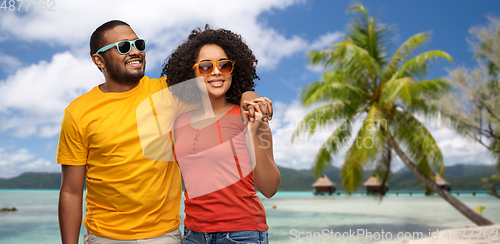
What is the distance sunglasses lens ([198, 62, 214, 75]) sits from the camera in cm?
202

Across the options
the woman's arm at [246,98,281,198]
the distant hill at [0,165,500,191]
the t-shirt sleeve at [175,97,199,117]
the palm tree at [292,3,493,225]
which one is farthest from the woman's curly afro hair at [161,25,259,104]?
the distant hill at [0,165,500,191]

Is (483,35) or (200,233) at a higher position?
(483,35)

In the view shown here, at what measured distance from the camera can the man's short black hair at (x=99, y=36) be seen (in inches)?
79.5

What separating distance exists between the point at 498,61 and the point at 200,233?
1246 centimetres

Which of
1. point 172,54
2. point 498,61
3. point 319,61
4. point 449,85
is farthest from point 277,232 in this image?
point 172,54

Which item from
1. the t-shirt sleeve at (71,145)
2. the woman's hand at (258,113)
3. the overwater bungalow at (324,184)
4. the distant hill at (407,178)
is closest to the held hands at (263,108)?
the woman's hand at (258,113)

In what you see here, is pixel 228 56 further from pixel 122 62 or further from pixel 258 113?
pixel 258 113

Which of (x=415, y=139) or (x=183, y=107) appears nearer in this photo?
(x=183, y=107)

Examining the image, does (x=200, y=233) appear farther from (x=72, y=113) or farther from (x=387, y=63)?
(x=387, y=63)

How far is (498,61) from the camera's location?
10.8 m

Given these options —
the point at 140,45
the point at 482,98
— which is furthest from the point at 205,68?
the point at 482,98

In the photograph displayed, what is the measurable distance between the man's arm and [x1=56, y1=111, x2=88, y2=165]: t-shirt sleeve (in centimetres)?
5

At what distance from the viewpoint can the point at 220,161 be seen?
1.83 meters

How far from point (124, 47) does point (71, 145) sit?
630 mm
